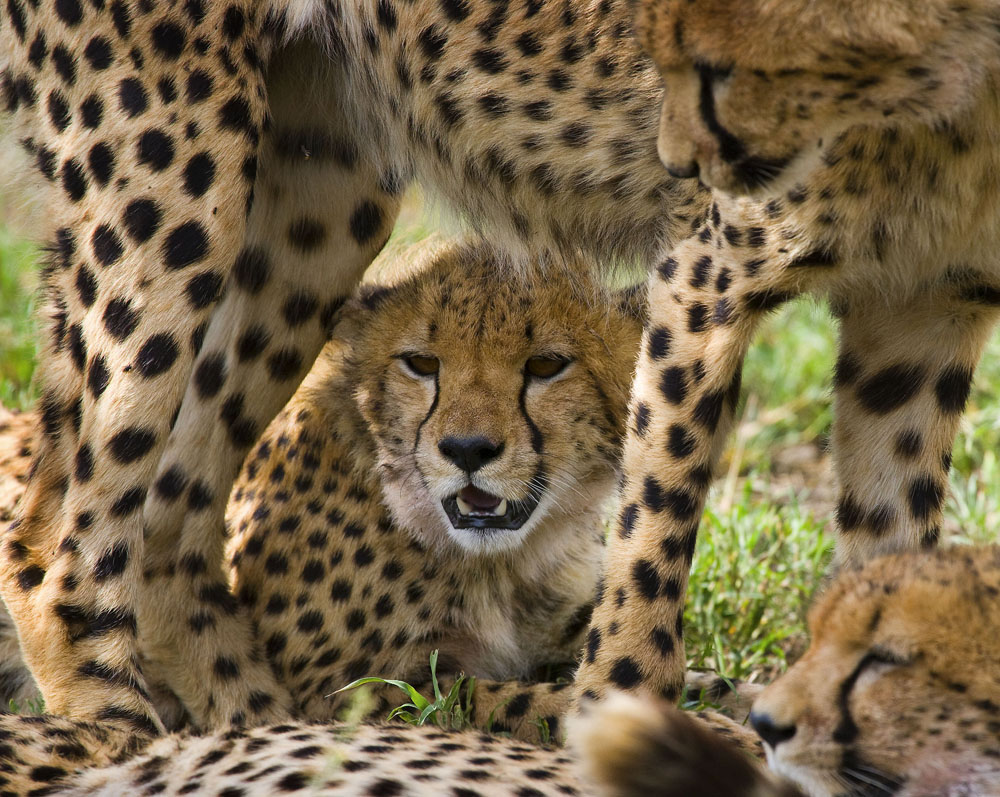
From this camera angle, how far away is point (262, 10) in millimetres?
3225

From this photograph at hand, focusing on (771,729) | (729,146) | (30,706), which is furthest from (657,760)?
(30,706)

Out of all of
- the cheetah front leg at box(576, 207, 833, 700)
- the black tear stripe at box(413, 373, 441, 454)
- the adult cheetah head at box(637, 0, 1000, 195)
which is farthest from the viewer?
the black tear stripe at box(413, 373, 441, 454)

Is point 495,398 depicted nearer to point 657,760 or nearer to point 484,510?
point 484,510

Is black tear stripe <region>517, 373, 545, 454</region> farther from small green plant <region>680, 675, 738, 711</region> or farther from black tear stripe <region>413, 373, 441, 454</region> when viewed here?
small green plant <region>680, 675, 738, 711</region>

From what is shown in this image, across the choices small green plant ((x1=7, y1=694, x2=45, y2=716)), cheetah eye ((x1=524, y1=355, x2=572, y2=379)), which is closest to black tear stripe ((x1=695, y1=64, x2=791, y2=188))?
cheetah eye ((x1=524, y1=355, x2=572, y2=379))

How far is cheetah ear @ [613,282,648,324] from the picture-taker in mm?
3561

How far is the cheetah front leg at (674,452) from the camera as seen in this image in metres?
2.87

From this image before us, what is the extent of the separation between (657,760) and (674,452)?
3.57 ft

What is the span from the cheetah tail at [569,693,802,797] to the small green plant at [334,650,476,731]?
1.06 meters

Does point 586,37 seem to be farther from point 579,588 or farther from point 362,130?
point 579,588

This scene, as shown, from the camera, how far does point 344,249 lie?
3.62 m

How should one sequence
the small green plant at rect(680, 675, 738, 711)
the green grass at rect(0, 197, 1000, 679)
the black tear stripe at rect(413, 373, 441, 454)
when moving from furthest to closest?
the green grass at rect(0, 197, 1000, 679)
the black tear stripe at rect(413, 373, 441, 454)
the small green plant at rect(680, 675, 738, 711)

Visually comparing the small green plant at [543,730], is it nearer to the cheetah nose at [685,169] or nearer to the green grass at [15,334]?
the cheetah nose at [685,169]

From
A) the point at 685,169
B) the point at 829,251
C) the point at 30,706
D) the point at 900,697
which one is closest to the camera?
the point at 900,697
